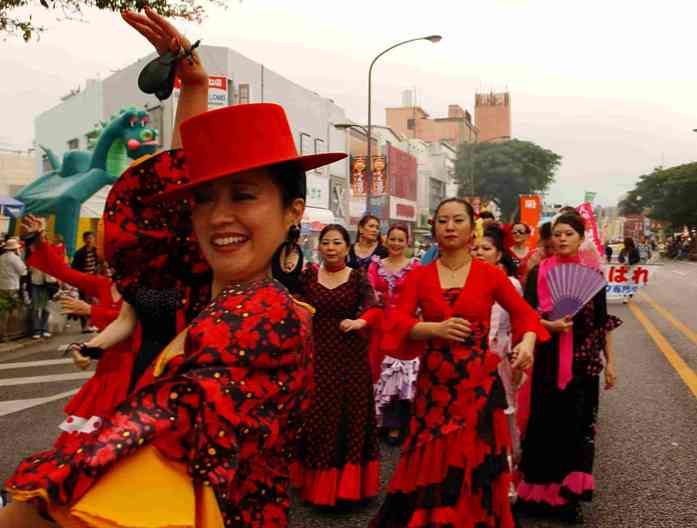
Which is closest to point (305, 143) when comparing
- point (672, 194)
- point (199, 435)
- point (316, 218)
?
point (316, 218)

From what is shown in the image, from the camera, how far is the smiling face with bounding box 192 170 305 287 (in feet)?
4.99

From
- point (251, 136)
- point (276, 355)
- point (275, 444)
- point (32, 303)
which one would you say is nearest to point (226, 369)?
point (276, 355)

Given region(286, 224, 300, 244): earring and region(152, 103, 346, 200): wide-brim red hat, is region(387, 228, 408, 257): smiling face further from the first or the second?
region(152, 103, 346, 200): wide-brim red hat

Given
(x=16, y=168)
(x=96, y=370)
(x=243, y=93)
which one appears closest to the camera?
(x=96, y=370)

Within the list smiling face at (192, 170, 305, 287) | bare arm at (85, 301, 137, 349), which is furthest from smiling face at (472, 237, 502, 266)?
smiling face at (192, 170, 305, 287)

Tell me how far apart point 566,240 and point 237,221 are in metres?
3.53

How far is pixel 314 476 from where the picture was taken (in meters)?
4.50

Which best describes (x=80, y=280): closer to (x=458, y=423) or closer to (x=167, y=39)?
(x=458, y=423)

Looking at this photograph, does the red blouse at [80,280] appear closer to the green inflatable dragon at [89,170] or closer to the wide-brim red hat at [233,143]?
the wide-brim red hat at [233,143]

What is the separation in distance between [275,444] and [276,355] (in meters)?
0.37

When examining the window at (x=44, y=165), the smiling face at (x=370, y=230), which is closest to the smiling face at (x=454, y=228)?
the smiling face at (x=370, y=230)

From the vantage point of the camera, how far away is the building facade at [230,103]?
24.3 meters

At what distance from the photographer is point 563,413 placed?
4.41m

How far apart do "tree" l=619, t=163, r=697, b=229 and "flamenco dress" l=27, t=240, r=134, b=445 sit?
2873 inches
